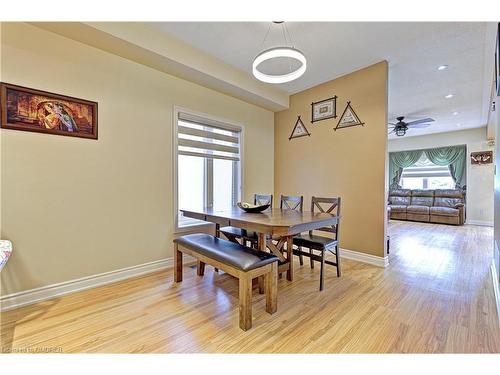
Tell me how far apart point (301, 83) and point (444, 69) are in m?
2.02

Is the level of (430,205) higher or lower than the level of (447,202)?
lower

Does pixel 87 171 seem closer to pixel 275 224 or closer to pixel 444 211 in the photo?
pixel 275 224

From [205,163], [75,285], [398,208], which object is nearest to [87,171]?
[75,285]

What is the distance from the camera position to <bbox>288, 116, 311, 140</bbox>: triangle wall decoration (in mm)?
4039

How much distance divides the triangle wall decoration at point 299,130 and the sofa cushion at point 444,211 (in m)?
5.01

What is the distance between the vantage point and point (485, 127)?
6180mm

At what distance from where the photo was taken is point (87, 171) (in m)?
2.36

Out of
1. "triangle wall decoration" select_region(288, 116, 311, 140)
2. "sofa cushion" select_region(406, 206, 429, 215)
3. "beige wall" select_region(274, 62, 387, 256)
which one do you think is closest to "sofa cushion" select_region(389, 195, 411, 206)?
"sofa cushion" select_region(406, 206, 429, 215)

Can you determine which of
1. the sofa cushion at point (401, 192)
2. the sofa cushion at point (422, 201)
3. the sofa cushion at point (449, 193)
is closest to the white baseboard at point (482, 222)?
the sofa cushion at point (449, 193)

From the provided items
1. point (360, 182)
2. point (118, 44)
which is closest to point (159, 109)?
point (118, 44)

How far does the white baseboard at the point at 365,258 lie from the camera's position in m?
3.03

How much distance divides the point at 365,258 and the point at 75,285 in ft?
11.5

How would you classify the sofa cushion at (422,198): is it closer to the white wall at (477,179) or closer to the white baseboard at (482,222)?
the white wall at (477,179)

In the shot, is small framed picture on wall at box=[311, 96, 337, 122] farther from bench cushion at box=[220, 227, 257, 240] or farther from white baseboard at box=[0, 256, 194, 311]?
white baseboard at box=[0, 256, 194, 311]
